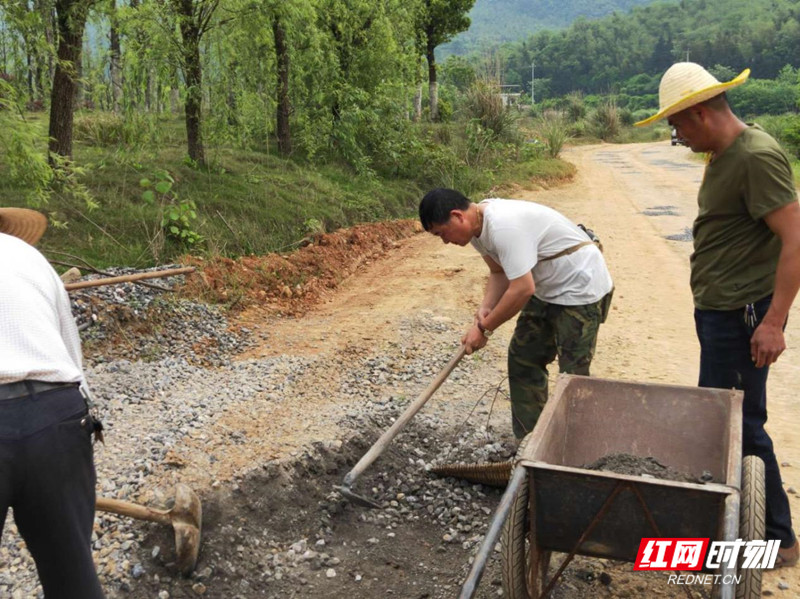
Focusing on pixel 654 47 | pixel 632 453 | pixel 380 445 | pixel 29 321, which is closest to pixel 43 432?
pixel 29 321

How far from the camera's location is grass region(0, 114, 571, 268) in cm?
776

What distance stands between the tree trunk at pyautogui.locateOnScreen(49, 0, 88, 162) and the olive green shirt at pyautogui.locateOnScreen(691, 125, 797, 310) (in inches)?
256

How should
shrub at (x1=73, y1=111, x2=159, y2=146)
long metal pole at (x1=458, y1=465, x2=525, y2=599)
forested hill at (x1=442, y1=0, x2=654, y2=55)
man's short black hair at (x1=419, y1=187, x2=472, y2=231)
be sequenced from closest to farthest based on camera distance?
long metal pole at (x1=458, y1=465, x2=525, y2=599), man's short black hair at (x1=419, y1=187, x2=472, y2=231), shrub at (x1=73, y1=111, x2=159, y2=146), forested hill at (x1=442, y1=0, x2=654, y2=55)

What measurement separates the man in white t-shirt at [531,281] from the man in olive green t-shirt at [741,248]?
0.68m

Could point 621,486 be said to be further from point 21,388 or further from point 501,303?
point 21,388

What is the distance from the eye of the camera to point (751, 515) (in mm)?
2635

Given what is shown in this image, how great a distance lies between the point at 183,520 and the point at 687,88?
2736 mm

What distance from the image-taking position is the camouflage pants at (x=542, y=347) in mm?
3844

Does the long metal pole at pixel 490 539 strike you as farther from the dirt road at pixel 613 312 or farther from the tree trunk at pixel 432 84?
the tree trunk at pixel 432 84

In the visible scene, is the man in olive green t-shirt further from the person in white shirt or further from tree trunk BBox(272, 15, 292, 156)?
tree trunk BBox(272, 15, 292, 156)

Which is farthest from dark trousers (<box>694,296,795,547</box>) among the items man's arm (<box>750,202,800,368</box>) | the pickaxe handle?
the pickaxe handle

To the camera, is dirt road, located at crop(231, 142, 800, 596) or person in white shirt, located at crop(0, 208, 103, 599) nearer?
person in white shirt, located at crop(0, 208, 103, 599)

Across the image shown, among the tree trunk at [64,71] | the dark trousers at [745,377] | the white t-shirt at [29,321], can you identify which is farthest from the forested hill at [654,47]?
the white t-shirt at [29,321]

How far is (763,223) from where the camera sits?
2.95 metres
